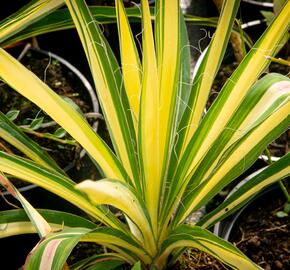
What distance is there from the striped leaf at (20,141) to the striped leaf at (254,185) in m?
0.28

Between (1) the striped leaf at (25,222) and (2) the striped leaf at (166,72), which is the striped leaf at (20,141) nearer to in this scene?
(1) the striped leaf at (25,222)

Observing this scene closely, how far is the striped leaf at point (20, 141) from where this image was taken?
848 millimetres

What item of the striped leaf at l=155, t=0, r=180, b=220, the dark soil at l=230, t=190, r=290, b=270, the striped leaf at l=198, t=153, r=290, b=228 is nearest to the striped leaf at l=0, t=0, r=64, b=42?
the striped leaf at l=155, t=0, r=180, b=220

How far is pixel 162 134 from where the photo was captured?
761 mm

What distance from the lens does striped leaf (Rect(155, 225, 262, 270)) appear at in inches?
26.3

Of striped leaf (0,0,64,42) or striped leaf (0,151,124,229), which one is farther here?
striped leaf (0,0,64,42)

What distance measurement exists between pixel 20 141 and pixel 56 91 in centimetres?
58

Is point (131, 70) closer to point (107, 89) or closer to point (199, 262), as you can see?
point (107, 89)

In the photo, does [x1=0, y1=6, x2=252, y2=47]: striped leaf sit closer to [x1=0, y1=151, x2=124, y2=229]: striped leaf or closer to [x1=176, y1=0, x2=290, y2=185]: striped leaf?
[x1=176, y1=0, x2=290, y2=185]: striped leaf

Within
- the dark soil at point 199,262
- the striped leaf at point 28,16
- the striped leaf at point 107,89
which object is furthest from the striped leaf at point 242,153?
the striped leaf at point 28,16

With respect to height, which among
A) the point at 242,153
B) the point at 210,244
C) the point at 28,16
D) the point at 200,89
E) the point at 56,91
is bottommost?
the point at 210,244

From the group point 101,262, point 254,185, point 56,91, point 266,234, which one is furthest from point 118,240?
point 56,91

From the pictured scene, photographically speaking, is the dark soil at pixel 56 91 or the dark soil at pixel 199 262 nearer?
the dark soil at pixel 199 262

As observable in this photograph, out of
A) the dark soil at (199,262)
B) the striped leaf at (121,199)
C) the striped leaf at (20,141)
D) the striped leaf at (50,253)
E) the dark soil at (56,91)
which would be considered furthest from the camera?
the dark soil at (56,91)
